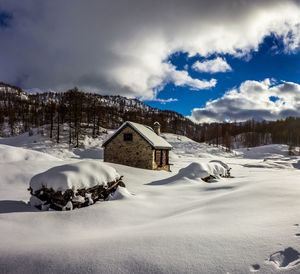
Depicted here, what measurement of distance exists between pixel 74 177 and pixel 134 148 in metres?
20.4

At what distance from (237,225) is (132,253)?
257 cm

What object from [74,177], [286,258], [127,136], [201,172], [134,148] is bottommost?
[286,258]

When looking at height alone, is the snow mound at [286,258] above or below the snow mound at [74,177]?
below

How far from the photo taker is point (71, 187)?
9.73 m

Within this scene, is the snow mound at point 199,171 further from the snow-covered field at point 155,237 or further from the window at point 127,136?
the window at point 127,136

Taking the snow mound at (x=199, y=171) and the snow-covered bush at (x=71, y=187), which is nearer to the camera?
the snow-covered bush at (x=71, y=187)

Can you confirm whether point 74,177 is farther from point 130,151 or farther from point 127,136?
point 127,136

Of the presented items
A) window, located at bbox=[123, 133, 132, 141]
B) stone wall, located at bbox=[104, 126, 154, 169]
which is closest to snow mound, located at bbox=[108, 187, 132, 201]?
stone wall, located at bbox=[104, 126, 154, 169]

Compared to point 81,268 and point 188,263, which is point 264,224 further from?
point 81,268

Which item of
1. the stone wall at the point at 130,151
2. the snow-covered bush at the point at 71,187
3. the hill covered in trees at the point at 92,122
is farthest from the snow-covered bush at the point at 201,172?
the hill covered in trees at the point at 92,122

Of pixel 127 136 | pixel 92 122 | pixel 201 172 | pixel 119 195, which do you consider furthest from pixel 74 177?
pixel 92 122

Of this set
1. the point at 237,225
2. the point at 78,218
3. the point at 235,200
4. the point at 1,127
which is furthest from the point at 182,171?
the point at 1,127

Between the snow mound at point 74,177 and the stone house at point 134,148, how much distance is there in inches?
713

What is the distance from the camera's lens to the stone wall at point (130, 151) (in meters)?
29.8
